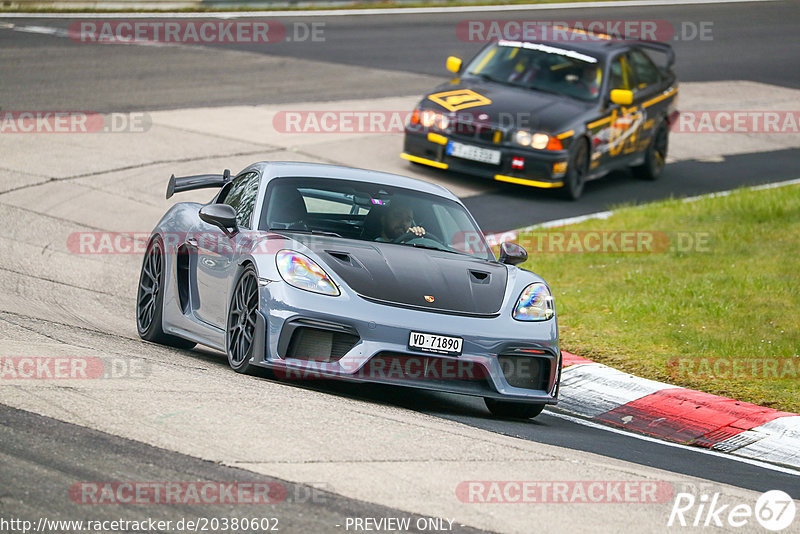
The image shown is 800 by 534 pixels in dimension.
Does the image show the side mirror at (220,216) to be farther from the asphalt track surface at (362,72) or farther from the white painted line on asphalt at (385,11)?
the white painted line on asphalt at (385,11)

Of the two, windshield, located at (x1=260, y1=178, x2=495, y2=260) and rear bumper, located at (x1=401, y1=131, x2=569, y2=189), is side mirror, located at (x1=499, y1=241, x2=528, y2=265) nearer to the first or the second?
windshield, located at (x1=260, y1=178, x2=495, y2=260)

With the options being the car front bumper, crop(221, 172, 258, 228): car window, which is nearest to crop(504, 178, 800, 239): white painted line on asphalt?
crop(221, 172, 258, 228): car window

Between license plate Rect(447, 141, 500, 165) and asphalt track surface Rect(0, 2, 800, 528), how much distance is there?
0.49m

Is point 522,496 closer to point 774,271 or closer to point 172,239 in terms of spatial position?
point 172,239

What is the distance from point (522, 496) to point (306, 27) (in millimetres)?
22577

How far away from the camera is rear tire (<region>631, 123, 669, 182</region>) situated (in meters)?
18.0

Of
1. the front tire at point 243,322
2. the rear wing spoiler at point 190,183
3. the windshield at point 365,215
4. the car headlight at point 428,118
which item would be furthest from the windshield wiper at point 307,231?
the car headlight at point 428,118

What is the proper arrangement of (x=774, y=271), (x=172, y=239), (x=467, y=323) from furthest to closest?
(x=774, y=271) < (x=172, y=239) < (x=467, y=323)

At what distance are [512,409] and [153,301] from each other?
9.16ft

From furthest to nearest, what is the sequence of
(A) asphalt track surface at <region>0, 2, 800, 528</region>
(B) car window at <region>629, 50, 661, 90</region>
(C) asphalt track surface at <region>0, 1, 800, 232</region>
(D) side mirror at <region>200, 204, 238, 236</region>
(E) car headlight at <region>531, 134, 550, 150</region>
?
(B) car window at <region>629, 50, 661, 90</region>
(C) asphalt track surface at <region>0, 1, 800, 232</region>
(E) car headlight at <region>531, 134, 550, 150</region>
(D) side mirror at <region>200, 204, 238, 236</region>
(A) asphalt track surface at <region>0, 2, 800, 528</region>

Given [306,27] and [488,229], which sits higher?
[306,27]

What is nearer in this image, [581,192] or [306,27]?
[581,192]

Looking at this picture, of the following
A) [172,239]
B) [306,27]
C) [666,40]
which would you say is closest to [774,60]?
[666,40]

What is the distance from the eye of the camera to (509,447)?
6.12m
